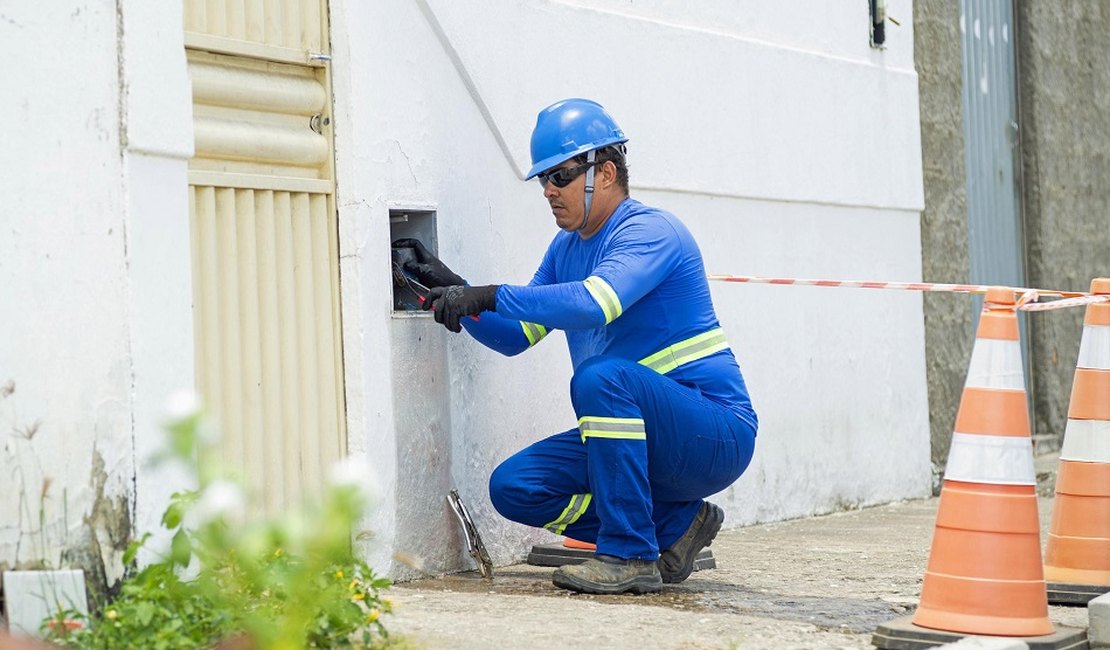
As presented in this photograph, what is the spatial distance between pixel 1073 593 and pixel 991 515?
1.01 m

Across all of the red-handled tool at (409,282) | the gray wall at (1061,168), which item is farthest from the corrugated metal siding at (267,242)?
the gray wall at (1061,168)

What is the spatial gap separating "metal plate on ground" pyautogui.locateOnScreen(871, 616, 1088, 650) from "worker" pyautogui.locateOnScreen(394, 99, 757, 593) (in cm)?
95

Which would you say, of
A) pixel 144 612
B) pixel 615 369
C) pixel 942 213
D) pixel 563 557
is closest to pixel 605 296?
pixel 615 369

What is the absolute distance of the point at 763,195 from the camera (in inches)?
285

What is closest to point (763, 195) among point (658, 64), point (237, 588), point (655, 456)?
point (658, 64)

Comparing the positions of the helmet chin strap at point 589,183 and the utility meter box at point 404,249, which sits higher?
the helmet chin strap at point 589,183

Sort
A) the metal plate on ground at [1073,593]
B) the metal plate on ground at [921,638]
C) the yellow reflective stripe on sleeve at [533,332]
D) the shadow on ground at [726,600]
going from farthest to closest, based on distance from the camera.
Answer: the yellow reflective stripe on sleeve at [533,332]
the metal plate on ground at [1073,593]
the shadow on ground at [726,600]
the metal plate on ground at [921,638]

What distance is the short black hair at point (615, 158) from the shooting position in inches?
207

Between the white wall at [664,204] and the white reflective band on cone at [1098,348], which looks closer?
the white wall at [664,204]

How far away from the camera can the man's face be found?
207 inches

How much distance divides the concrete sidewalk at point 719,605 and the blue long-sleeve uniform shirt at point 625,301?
63cm

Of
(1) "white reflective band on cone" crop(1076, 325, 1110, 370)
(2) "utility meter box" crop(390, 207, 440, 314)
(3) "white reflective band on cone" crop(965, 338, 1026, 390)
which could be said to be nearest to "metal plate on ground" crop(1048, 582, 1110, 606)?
(1) "white reflective band on cone" crop(1076, 325, 1110, 370)

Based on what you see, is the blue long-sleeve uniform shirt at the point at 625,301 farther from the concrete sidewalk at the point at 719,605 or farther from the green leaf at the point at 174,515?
the green leaf at the point at 174,515

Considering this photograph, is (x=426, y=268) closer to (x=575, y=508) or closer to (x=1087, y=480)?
(x=575, y=508)
